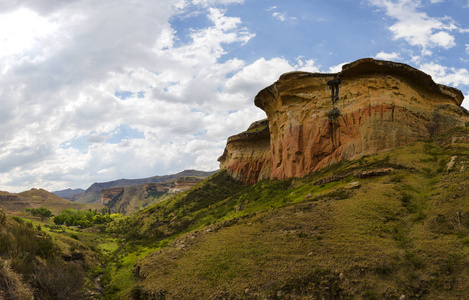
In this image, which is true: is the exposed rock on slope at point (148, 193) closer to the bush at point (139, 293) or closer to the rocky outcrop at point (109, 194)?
the rocky outcrop at point (109, 194)

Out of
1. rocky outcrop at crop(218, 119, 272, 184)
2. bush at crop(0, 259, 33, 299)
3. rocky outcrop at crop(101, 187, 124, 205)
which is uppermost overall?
rocky outcrop at crop(218, 119, 272, 184)

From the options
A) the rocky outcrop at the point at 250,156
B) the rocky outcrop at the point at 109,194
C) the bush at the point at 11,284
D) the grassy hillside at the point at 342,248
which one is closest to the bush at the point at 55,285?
the grassy hillside at the point at 342,248

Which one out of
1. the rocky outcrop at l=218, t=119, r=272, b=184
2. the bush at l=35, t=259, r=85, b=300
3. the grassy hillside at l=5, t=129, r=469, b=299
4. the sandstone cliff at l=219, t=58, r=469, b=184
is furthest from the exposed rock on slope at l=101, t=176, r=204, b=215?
the bush at l=35, t=259, r=85, b=300

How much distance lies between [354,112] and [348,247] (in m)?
25.4

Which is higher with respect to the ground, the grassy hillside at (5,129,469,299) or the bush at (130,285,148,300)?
the grassy hillside at (5,129,469,299)

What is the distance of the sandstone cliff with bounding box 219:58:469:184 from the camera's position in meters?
34.0

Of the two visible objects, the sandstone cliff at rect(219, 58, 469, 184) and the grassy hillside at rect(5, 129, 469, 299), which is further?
the sandstone cliff at rect(219, 58, 469, 184)

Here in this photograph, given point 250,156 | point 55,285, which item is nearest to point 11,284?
point 55,285

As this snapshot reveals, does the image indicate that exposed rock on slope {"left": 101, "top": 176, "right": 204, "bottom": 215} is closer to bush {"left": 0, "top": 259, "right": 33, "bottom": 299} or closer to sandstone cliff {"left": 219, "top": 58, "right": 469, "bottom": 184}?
sandstone cliff {"left": 219, "top": 58, "right": 469, "bottom": 184}

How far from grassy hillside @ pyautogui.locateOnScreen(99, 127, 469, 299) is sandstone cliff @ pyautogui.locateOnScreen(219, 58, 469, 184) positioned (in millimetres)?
6571

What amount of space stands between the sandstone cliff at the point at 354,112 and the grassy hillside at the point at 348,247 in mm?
6571

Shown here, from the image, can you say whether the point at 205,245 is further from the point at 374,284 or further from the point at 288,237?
the point at 374,284

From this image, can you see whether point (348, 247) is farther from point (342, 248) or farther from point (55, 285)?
point (55, 285)

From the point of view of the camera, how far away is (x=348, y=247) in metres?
15.2
